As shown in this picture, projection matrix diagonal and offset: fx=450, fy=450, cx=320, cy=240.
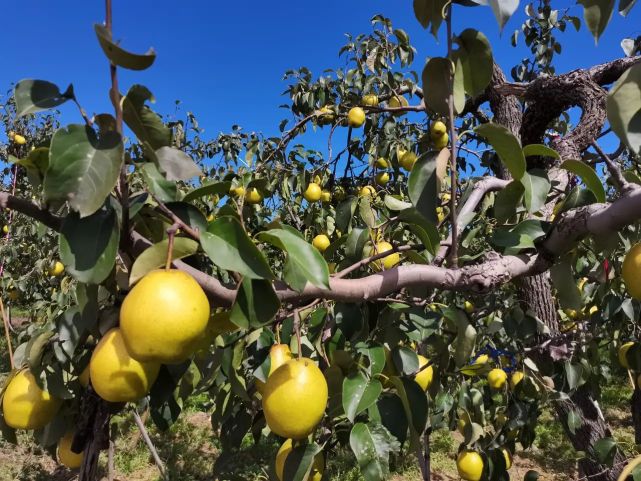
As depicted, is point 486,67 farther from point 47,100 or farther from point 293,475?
point 293,475

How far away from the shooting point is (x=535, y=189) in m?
0.89

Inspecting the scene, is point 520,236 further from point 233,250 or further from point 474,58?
point 233,250

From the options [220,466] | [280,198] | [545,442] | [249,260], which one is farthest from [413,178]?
[545,442]

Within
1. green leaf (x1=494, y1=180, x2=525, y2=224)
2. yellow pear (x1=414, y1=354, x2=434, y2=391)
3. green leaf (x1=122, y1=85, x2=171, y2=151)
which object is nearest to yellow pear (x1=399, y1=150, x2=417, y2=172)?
yellow pear (x1=414, y1=354, x2=434, y2=391)

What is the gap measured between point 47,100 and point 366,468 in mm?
743

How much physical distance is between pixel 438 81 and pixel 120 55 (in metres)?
0.46

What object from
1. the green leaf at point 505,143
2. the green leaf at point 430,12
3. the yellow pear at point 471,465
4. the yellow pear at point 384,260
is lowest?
the yellow pear at point 471,465

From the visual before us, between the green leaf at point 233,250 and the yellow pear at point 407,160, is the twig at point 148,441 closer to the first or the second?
the green leaf at point 233,250

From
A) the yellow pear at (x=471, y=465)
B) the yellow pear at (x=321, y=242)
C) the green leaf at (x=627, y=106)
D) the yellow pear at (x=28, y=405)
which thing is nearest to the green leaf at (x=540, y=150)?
the green leaf at (x=627, y=106)

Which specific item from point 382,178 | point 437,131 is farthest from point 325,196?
point 437,131

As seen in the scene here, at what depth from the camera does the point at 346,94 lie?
9.33 ft

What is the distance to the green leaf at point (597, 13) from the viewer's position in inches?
21.2

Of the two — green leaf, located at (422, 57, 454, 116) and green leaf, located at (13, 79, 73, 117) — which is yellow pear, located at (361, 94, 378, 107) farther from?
green leaf, located at (13, 79, 73, 117)

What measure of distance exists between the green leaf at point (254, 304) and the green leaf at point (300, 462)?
16.4 inches
